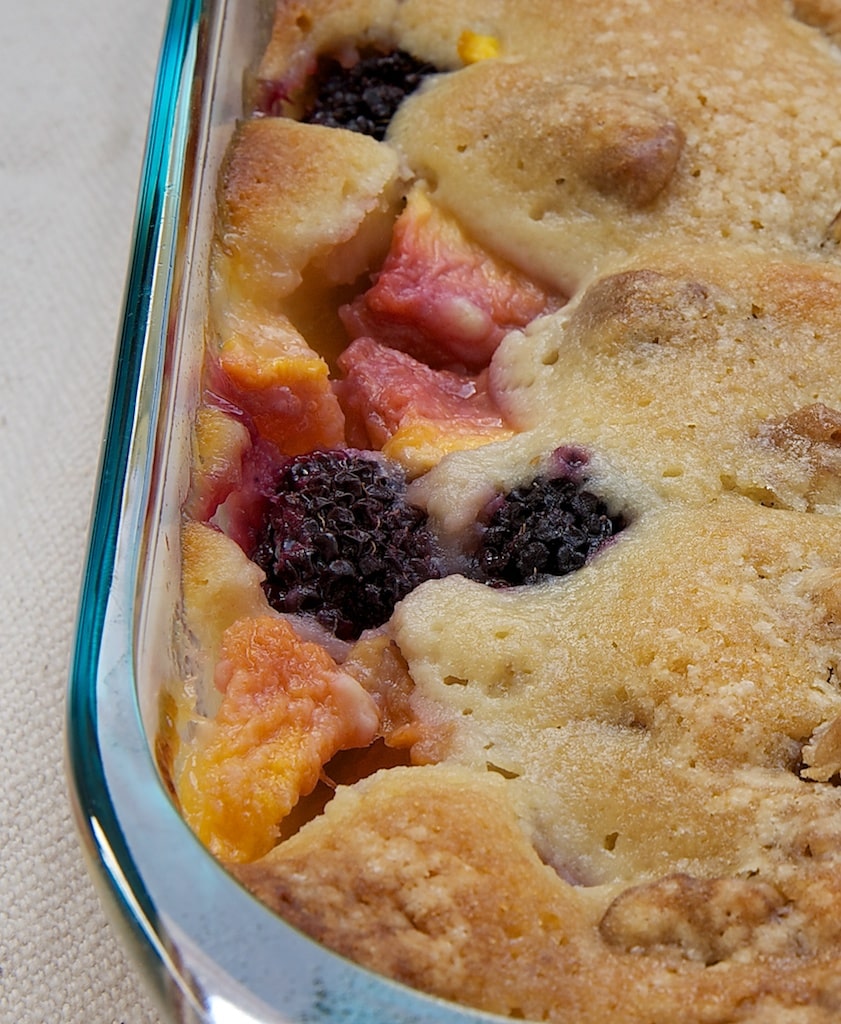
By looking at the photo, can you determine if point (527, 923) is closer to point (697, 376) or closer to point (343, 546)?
point (343, 546)

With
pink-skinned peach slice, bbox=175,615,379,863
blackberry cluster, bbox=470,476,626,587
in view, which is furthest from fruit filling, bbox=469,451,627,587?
pink-skinned peach slice, bbox=175,615,379,863

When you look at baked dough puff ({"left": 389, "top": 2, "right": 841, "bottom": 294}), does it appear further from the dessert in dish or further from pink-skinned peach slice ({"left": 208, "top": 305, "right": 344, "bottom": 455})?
pink-skinned peach slice ({"left": 208, "top": 305, "right": 344, "bottom": 455})

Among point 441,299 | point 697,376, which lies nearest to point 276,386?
point 441,299

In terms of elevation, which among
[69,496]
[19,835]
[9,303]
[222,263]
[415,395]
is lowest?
[19,835]

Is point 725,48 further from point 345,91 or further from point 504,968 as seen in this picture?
point 504,968

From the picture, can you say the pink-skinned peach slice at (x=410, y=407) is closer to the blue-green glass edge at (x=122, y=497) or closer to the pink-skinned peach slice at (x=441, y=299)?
the pink-skinned peach slice at (x=441, y=299)

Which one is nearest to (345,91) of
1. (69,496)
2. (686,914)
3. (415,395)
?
(415,395)

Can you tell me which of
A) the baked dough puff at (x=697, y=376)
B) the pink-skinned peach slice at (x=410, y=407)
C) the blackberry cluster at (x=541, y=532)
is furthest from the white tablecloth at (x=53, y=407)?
the baked dough puff at (x=697, y=376)
